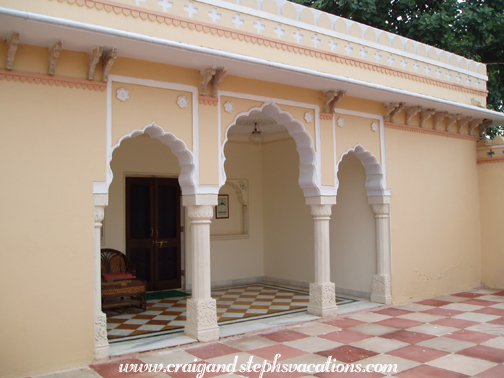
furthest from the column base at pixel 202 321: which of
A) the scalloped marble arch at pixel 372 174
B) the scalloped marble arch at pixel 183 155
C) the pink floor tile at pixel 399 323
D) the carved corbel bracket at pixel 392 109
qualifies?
the carved corbel bracket at pixel 392 109

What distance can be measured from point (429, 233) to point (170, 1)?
5487 millimetres

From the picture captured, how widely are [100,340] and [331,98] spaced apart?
4091mm

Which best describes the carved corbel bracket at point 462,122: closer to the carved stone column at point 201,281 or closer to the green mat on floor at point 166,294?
the carved stone column at point 201,281

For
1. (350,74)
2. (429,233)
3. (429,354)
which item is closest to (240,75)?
(350,74)

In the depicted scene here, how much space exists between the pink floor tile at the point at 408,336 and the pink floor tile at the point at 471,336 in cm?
29

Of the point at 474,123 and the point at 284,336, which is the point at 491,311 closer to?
the point at 284,336

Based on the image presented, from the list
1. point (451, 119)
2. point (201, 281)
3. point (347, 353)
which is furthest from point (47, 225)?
point (451, 119)

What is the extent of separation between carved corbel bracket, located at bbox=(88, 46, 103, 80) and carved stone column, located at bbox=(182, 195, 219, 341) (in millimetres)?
1681

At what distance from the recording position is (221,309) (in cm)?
688

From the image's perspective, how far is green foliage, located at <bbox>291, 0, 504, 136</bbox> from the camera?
36.1ft

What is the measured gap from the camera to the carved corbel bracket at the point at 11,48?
4043 mm

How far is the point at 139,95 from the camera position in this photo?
4.97 meters

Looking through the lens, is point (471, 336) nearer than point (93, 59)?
No

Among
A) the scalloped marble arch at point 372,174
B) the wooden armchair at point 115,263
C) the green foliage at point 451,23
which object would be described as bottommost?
the wooden armchair at point 115,263
